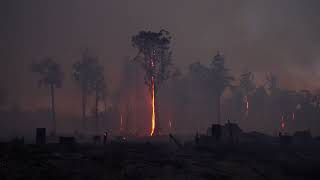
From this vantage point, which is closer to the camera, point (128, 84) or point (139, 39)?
point (139, 39)

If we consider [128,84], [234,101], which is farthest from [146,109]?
[234,101]

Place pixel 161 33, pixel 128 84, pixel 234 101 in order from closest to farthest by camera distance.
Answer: pixel 161 33
pixel 128 84
pixel 234 101

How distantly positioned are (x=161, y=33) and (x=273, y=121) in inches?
2451

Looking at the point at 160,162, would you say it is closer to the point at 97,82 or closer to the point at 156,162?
the point at 156,162

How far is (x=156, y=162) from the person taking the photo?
25.6m

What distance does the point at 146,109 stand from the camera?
363ft

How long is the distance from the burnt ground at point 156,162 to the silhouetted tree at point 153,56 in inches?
1325

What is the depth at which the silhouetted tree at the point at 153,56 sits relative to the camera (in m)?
66.9

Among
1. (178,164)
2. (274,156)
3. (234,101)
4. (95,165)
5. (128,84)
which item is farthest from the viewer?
(234,101)

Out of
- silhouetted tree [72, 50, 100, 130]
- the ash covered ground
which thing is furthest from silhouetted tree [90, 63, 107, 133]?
the ash covered ground

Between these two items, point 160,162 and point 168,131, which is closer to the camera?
point 160,162

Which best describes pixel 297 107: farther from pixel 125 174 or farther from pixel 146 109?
pixel 125 174

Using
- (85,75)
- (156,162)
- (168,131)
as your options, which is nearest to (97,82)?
(85,75)

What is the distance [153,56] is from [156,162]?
→ 43.6 meters
